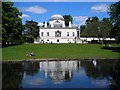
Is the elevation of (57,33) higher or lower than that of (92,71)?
higher

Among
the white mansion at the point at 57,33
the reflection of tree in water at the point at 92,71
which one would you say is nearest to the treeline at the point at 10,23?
the reflection of tree in water at the point at 92,71

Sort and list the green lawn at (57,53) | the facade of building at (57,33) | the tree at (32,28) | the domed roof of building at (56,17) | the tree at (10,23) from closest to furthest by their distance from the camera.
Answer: the green lawn at (57,53) → the tree at (10,23) → the facade of building at (57,33) → the domed roof of building at (56,17) → the tree at (32,28)

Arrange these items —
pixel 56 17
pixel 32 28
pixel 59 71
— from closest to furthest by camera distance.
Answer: pixel 59 71, pixel 56 17, pixel 32 28

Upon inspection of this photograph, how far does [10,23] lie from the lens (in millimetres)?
69375

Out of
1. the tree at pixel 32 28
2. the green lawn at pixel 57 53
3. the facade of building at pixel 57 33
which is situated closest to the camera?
the green lawn at pixel 57 53

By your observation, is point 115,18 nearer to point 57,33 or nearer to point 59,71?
point 59,71

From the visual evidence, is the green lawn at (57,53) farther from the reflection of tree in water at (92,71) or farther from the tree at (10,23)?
the reflection of tree in water at (92,71)

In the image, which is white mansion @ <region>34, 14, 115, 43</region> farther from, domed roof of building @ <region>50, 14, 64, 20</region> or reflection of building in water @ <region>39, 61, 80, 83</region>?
reflection of building in water @ <region>39, 61, 80, 83</region>

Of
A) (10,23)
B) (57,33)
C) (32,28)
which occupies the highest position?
(32,28)

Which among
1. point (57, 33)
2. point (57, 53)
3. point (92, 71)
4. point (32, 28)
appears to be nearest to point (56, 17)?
point (57, 33)

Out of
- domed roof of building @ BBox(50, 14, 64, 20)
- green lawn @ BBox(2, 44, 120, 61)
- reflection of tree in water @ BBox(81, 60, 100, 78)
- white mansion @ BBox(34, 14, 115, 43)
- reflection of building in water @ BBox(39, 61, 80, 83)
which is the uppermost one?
domed roof of building @ BBox(50, 14, 64, 20)

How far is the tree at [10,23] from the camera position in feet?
223

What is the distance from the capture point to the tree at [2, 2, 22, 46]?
223ft

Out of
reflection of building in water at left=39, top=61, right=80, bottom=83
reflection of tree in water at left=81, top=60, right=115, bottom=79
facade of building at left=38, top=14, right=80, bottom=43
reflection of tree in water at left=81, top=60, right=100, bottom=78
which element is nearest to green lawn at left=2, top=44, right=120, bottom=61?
reflection of building in water at left=39, top=61, right=80, bottom=83
